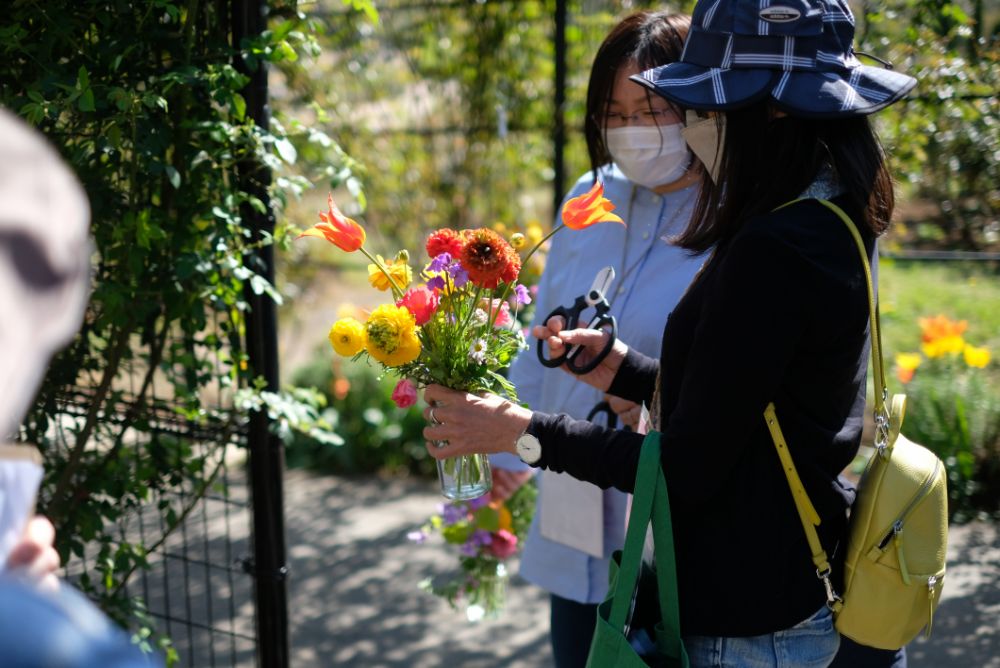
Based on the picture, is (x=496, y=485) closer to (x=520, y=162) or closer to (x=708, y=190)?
(x=708, y=190)

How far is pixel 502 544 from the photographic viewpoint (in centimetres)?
252

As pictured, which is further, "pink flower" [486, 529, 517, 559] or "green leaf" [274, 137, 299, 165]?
"pink flower" [486, 529, 517, 559]

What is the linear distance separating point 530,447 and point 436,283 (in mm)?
333

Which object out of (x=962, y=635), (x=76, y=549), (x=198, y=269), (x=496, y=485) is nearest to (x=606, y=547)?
(x=496, y=485)

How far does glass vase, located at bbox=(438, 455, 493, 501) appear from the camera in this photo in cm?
186

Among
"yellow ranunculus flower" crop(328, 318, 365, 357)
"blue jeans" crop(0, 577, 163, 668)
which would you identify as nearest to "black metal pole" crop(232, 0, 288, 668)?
"yellow ranunculus flower" crop(328, 318, 365, 357)

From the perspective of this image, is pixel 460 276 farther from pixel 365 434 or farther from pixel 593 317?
pixel 365 434

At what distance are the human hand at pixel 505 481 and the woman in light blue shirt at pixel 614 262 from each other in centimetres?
17

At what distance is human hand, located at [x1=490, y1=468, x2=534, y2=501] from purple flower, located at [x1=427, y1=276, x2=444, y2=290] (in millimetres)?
799

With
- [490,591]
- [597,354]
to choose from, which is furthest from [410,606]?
[597,354]

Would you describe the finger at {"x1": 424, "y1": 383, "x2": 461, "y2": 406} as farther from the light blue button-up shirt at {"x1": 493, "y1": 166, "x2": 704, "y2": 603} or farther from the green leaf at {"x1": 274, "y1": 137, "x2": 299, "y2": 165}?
the green leaf at {"x1": 274, "y1": 137, "x2": 299, "y2": 165}

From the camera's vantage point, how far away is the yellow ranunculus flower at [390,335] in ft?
5.24

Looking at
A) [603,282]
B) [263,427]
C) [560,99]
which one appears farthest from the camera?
[560,99]

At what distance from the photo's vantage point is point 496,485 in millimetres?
2443
